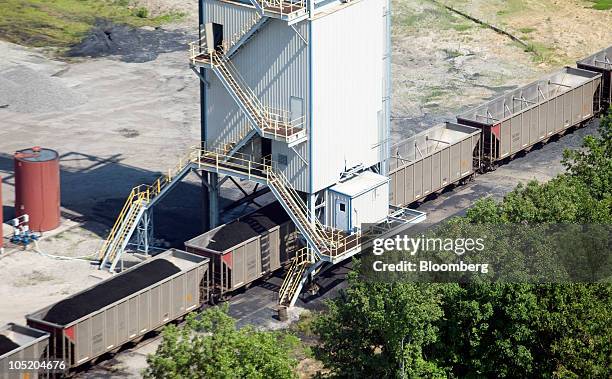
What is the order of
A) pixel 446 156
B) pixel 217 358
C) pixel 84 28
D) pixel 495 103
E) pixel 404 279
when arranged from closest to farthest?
pixel 217 358 → pixel 404 279 → pixel 446 156 → pixel 495 103 → pixel 84 28

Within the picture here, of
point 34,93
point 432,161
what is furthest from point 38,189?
point 34,93

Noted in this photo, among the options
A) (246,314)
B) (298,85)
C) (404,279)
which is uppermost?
(298,85)

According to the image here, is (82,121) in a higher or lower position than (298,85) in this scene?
lower

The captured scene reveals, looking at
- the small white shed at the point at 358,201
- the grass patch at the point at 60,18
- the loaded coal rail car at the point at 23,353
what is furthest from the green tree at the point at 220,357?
the grass patch at the point at 60,18

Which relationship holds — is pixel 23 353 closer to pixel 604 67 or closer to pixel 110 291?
pixel 110 291

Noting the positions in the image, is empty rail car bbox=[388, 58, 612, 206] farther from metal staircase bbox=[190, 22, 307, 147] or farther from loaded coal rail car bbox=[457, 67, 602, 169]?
metal staircase bbox=[190, 22, 307, 147]

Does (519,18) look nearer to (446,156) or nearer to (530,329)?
(446,156)

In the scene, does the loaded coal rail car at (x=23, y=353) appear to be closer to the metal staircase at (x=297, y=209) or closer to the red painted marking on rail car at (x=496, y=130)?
the metal staircase at (x=297, y=209)

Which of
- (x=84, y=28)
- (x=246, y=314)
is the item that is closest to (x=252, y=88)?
(x=246, y=314)
